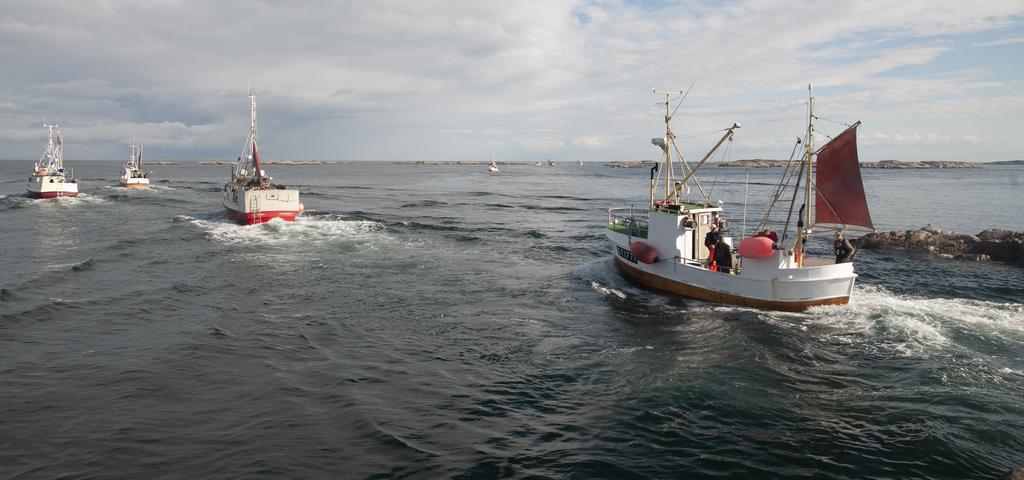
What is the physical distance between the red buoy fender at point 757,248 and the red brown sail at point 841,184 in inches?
183

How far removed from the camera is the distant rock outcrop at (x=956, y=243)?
3403 cm

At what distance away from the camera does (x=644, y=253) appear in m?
26.3

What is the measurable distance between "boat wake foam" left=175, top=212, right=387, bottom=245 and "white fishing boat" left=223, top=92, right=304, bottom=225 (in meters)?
0.76

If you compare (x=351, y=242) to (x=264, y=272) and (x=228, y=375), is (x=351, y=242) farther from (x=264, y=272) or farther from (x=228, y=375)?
(x=228, y=375)

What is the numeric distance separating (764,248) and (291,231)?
3709cm

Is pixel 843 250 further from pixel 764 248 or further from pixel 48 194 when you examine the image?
pixel 48 194

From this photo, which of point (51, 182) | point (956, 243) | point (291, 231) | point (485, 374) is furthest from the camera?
point (51, 182)

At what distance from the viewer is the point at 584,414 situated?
1379 cm

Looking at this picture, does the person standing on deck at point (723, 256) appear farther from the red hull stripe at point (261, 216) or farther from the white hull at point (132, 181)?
the white hull at point (132, 181)

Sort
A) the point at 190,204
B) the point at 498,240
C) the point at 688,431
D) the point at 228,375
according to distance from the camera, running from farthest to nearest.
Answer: the point at 190,204 < the point at 498,240 < the point at 228,375 < the point at 688,431

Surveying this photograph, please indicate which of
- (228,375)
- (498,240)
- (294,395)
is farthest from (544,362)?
(498,240)

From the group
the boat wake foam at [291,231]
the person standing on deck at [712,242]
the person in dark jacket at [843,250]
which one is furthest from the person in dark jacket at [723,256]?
the boat wake foam at [291,231]

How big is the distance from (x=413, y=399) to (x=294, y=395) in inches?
122

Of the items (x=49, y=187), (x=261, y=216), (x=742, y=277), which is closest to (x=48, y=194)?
(x=49, y=187)
